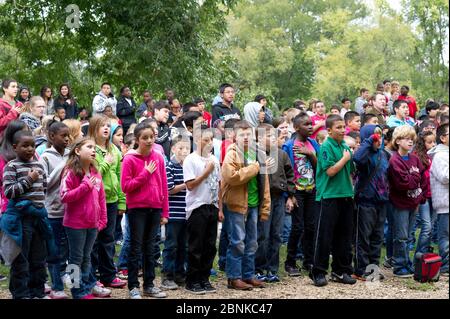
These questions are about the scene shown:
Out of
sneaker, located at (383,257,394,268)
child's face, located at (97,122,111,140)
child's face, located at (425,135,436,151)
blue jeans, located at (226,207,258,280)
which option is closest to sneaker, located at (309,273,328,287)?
blue jeans, located at (226,207,258,280)

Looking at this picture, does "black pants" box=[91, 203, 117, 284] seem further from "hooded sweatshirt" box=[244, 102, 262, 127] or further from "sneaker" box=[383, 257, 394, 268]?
"hooded sweatshirt" box=[244, 102, 262, 127]

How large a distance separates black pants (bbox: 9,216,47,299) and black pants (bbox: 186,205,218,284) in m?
1.62

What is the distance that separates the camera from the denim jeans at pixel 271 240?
867cm

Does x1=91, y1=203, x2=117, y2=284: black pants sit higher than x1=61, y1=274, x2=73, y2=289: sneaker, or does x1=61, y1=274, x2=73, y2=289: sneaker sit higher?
x1=91, y1=203, x2=117, y2=284: black pants

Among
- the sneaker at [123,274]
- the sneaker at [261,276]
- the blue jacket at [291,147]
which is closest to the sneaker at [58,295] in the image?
the sneaker at [123,274]

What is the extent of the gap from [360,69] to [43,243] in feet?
127

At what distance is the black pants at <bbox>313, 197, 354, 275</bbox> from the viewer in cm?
838

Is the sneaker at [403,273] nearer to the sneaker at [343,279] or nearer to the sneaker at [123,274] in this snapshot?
the sneaker at [343,279]

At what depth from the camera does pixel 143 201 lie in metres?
7.37

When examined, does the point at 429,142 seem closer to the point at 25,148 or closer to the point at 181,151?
the point at 181,151

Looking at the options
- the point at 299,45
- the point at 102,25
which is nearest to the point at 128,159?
the point at 102,25

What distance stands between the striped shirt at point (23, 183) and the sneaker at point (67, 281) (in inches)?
32.4
